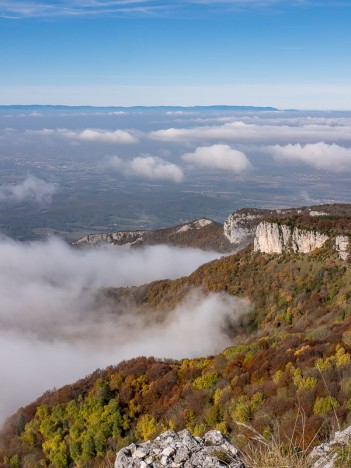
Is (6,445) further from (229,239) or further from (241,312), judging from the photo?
(229,239)

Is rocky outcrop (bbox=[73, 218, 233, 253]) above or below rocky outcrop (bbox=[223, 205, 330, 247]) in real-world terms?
below

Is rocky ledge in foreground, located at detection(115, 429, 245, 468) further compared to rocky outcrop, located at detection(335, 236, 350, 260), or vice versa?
rocky outcrop, located at detection(335, 236, 350, 260)

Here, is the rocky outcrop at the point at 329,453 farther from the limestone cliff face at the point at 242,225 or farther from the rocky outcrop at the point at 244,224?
the limestone cliff face at the point at 242,225

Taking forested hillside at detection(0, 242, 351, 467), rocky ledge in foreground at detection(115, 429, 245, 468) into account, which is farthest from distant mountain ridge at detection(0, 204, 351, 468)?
rocky ledge in foreground at detection(115, 429, 245, 468)

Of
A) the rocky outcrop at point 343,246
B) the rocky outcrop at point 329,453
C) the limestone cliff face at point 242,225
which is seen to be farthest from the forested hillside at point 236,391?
the limestone cliff face at point 242,225

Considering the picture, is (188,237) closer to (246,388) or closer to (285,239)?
(285,239)

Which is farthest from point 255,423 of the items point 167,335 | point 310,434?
point 167,335

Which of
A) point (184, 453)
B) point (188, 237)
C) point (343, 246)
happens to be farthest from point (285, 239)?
point (188, 237)

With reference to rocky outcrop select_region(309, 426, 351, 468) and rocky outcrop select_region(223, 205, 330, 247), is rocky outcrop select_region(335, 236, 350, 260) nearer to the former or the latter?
rocky outcrop select_region(309, 426, 351, 468)

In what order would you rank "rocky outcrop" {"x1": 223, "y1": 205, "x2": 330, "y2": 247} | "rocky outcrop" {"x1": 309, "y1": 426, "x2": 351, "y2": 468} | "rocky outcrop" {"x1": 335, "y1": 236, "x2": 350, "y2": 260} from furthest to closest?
"rocky outcrop" {"x1": 223, "y1": 205, "x2": 330, "y2": 247} < "rocky outcrop" {"x1": 335, "y1": 236, "x2": 350, "y2": 260} < "rocky outcrop" {"x1": 309, "y1": 426, "x2": 351, "y2": 468}
